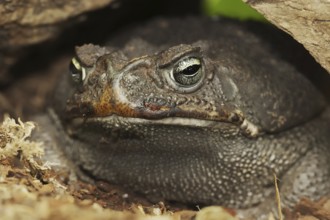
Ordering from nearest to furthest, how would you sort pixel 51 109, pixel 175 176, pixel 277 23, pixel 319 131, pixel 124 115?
pixel 124 115
pixel 277 23
pixel 175 176
pixel 319 131
pixel 51 109

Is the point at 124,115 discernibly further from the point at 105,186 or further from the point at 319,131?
the point at 319,131

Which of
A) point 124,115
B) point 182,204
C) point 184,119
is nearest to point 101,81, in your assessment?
point 124,115

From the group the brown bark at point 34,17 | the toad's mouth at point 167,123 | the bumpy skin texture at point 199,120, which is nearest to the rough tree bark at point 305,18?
the bumpy skin texture at point 199,120

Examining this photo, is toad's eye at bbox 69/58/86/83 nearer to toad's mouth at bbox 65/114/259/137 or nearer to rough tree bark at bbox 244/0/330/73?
toad's mouth at bbox 65/114/259/137

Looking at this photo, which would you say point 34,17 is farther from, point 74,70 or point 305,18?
point 305,18

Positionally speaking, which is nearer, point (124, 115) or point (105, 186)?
point (124, 115)

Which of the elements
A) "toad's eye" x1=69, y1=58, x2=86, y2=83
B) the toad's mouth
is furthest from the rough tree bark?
"toad's eye" x1=69, y1=58, x2=86, y2=83
